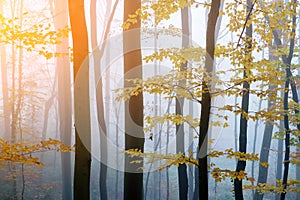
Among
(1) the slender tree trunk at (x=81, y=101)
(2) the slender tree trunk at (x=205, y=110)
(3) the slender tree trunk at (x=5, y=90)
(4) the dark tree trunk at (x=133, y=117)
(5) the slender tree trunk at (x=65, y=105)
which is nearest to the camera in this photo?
(2) the slender tree trunk at (x=205, y=110)

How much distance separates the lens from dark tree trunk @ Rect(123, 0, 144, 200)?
707 cm

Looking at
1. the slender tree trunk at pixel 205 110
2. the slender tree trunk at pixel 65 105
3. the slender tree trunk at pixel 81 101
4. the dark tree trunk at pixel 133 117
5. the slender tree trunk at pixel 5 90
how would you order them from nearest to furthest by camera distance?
1. the slender tree trunk at pixel 205 110
2. the slender tree trunk at pixel 81 101
3. the dark tree trunk at pixel 133 117
4. the slender tree trunk at pixel 65 105
5. the slender tree trunk at pixel 5 90

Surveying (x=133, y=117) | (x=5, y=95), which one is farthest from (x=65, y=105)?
(x=5, y=95)

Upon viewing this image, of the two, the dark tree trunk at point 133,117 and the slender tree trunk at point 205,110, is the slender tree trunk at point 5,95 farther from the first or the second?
the slender tree trunk at point 205,110

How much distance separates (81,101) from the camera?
6.22m

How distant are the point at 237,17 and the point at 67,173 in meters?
9.78

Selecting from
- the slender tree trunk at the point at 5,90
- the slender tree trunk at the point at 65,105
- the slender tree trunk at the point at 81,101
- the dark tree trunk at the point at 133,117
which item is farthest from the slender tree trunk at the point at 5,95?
the slender tree trunk at the point at 81,101

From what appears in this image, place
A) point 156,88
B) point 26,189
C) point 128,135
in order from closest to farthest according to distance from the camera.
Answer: point 156,88, point 128,135, point 26,189

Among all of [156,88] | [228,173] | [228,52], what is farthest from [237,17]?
[228,173]

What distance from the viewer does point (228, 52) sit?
701 centimetres

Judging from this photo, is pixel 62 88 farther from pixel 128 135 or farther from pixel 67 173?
pixel 128 135

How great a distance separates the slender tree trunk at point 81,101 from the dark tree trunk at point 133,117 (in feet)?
3.84

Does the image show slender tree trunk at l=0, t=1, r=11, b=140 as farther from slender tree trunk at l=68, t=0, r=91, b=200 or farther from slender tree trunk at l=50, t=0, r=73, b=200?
slender tree trunk at l=68, t=0, r=91, b=200

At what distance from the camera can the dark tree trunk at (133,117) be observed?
7066 mm
